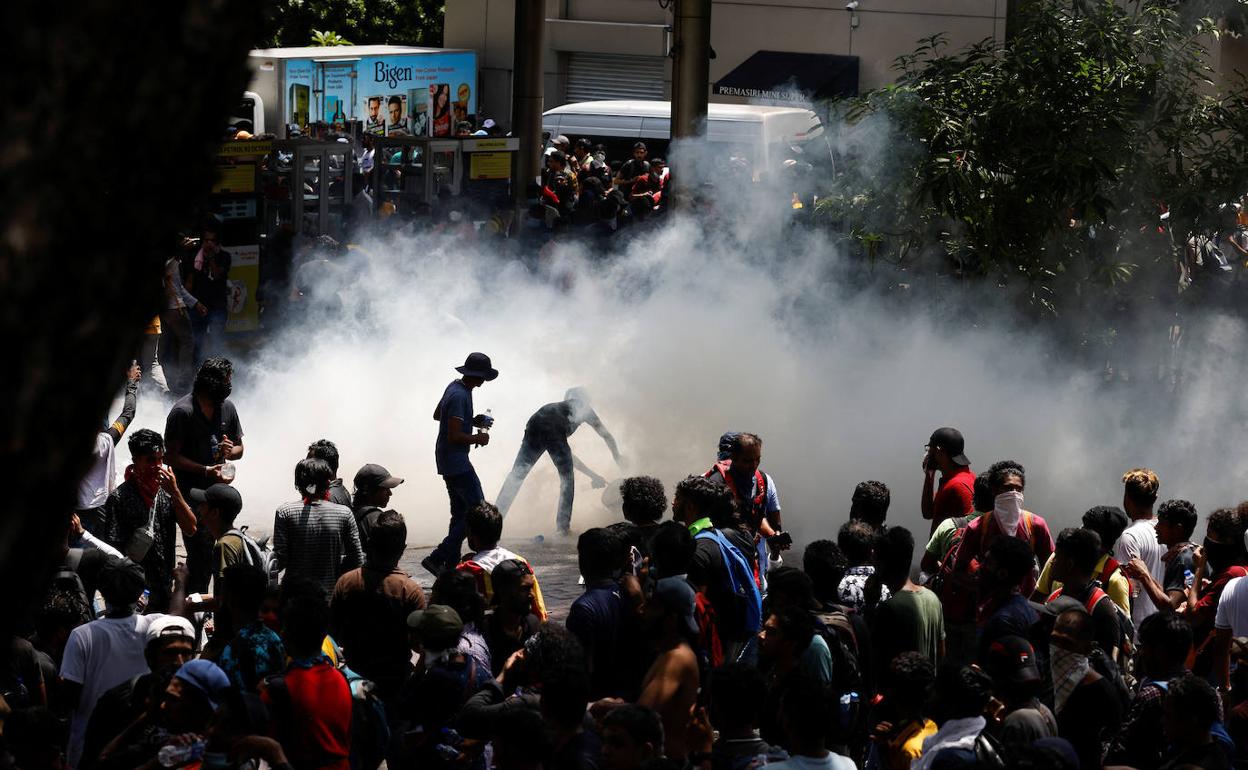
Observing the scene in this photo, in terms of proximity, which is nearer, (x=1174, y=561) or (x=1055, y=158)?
(x=1174, y=561)

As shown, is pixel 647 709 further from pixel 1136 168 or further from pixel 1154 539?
pixel 1136 168

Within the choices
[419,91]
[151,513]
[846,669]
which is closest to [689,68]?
[151,513]

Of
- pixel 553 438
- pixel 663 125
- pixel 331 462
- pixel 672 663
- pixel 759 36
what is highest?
pixel 759 36

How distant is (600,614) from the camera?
5.41 meters

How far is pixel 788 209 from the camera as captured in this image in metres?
14.7

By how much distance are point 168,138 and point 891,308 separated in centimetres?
1215

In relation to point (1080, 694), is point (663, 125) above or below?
above

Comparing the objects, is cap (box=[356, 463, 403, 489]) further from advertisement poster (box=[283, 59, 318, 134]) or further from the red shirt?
advertisement poster (box=[283, 59, 318, 134])

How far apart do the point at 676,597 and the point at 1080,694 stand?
133 centimetres

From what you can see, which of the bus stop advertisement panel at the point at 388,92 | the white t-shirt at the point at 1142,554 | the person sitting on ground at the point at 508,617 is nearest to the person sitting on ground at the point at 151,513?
the person sitting on ground at the point at 508,617

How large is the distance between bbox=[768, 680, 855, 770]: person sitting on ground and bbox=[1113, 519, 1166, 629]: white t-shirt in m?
3.04

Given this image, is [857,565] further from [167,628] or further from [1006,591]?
[167,628]

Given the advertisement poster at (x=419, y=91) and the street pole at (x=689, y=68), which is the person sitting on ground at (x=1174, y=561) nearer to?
the street pole at (x=689, y=68)

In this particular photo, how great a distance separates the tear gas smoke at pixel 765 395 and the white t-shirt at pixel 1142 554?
442 centimetres
